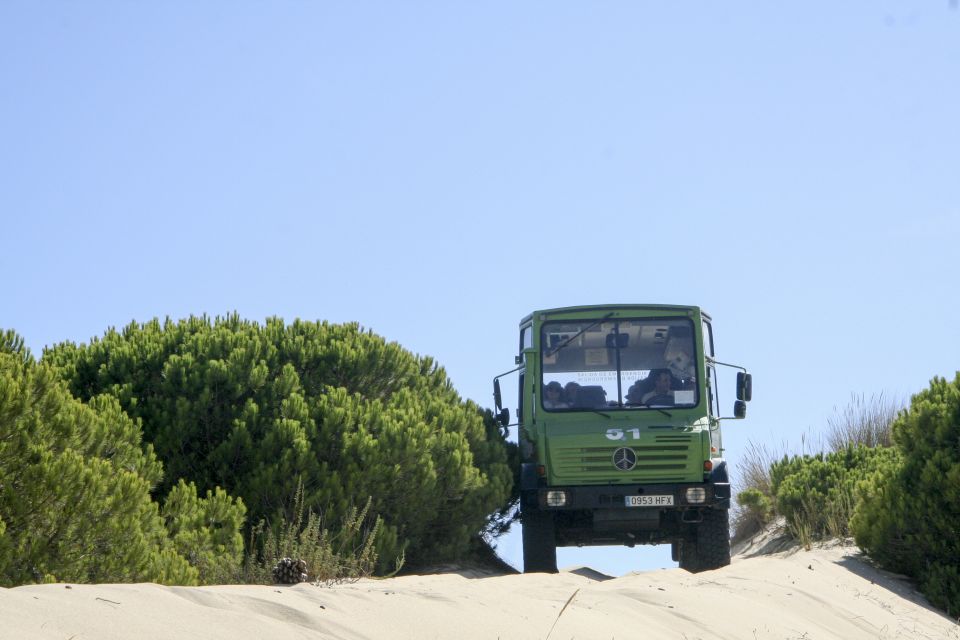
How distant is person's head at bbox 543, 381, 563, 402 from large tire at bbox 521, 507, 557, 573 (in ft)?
4.32

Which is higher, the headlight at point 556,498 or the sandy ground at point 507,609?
the headlight at point 556,498

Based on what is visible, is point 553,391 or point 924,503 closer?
point 924,503

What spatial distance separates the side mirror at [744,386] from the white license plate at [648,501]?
1431 mm

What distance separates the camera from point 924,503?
13.6m

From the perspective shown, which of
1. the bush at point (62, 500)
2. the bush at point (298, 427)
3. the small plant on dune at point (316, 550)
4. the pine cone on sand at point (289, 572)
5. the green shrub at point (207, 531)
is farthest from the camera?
the bush at point (298, 427)

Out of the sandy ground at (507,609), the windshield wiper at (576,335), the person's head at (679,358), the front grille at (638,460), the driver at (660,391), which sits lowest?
the sandy ground at (507,609)

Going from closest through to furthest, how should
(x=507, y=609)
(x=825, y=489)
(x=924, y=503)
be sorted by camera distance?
(x=507, y=609), (x=924, y=503), (x=825, y=489)

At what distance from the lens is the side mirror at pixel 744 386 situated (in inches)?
549

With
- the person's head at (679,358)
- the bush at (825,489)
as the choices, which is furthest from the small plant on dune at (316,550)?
the bush at (825,489)

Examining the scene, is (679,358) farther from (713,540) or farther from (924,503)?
(924,503)

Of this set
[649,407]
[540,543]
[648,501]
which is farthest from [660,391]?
[540,543]

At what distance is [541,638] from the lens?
7117mm

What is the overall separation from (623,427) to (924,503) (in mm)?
3421

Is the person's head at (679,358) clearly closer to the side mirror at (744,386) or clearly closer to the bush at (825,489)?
the side mirror at (744,386)
